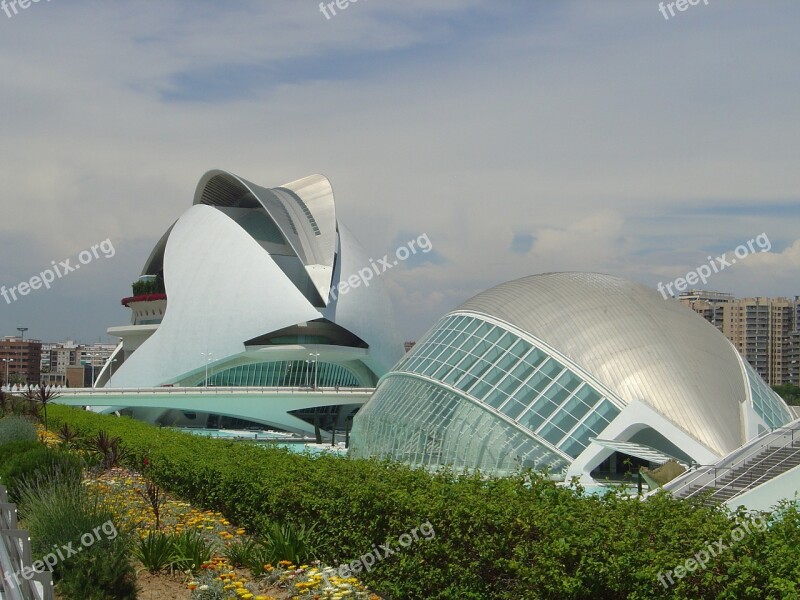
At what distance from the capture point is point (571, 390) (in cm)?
2211

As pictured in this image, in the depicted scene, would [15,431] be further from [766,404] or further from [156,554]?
[766,404]

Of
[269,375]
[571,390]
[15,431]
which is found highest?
[15,431]

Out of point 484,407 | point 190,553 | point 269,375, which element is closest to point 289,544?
point 190,553

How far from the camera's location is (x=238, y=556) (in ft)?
37.3

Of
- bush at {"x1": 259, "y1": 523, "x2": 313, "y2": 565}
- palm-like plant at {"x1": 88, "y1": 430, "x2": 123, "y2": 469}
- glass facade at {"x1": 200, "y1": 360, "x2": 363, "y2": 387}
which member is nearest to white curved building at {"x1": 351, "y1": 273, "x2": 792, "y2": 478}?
Answer: palm-like plant at {"x1": 88, "y1": 430, "x2": 123, "y2": 469}

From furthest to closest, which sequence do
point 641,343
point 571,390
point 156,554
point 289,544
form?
1. point 641,343
2. point 571,390
3. point 289,544
4. point 156,554

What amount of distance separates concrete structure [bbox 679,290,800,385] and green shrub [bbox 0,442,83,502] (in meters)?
109

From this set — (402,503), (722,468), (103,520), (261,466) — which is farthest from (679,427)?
(103,520)

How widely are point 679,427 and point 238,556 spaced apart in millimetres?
12930

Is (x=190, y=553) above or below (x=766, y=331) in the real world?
above

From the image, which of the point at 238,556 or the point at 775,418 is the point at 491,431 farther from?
the point at 238,556

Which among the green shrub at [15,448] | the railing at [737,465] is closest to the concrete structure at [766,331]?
the railing at [737,465]

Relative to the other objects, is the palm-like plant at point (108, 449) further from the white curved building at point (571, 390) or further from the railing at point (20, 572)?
the railing at point (20, 572)

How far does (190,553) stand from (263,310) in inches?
1678
